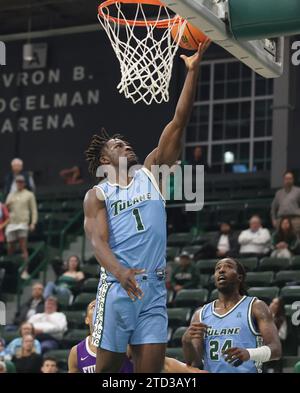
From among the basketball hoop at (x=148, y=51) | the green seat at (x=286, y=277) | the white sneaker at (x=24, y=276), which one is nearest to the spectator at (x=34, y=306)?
the white sneaker at (x=24, y=276)

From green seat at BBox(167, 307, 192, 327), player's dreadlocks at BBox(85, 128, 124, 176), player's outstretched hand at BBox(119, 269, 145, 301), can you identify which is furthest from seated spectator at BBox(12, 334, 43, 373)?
player's outstretched hand at BBox(119, 269, 145, 301)

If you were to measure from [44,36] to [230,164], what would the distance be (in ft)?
15.8

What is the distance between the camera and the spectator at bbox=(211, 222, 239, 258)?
15.6 m

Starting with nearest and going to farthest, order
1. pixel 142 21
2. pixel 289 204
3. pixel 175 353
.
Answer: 1. pixel 142 21
2. pixel 175 353
3. pixel 289 204

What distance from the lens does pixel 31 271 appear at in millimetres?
17828

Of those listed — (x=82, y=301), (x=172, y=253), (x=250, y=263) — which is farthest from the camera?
(x=172, y=253)

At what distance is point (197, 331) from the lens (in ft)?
25.4

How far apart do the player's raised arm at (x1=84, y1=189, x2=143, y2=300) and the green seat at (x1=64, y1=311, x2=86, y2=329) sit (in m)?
7.73

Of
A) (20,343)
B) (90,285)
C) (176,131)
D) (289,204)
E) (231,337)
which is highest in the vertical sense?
(176,131)

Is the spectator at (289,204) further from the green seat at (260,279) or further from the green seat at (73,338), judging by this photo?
the green seat at (73,338)

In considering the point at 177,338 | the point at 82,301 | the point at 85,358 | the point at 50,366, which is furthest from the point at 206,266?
the point at 85,358

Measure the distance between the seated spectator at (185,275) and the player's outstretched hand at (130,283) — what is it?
832cm

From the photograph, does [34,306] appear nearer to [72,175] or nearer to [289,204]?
[289,204]

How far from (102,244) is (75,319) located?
797 cm
